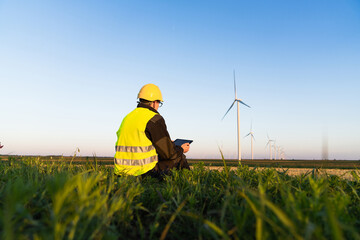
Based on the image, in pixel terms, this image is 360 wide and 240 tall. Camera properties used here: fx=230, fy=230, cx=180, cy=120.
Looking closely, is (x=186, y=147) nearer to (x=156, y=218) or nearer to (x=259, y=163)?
(x=156, y=218)

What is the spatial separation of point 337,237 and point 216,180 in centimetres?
333

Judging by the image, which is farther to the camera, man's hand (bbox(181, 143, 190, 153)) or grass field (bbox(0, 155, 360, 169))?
man's hand (bbox(181, 143, 190, 153))

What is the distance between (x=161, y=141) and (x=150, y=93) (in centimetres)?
163

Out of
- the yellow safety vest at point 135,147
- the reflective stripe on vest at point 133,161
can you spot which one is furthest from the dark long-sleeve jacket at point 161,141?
the reflective stripe on vest at point 133,161

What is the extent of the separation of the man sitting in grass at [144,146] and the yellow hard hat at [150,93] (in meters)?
0.52

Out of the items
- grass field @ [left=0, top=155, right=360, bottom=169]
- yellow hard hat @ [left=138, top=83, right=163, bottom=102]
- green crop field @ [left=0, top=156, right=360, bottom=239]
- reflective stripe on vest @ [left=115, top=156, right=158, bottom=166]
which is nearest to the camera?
green crop field @ [left=0, top=156, right=360, bottom=239]

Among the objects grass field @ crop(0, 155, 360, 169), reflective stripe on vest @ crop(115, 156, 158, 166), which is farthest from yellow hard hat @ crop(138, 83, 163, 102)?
grass field @ crop(0, 155, 360, 169)

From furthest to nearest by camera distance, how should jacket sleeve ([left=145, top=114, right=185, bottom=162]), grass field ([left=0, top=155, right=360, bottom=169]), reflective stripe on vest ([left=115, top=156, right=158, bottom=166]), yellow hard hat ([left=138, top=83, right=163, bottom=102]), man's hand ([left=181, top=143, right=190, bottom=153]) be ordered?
1. man's hand ([left=181, top=143, right=190, bottom=153])
2. yellow hard hat ([left=138, top=83, right=163, bottom=102])
3. grass field ([left=0, top=155, right=360, bottom=169])
4. jacket sleeve ([left=145, top=114, right=185, bottom=162])
5. reflective stripe on vest ([left=115, top=156, right=158, bottom=166])

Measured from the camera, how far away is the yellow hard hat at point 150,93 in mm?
6746

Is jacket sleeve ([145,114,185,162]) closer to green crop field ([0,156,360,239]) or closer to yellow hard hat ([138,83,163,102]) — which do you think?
yellow hard hat ([138,83,163,102])

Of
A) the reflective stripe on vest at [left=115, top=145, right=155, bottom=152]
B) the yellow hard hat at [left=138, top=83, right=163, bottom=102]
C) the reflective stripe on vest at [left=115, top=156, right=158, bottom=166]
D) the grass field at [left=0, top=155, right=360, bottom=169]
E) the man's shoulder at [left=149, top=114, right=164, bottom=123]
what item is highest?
the yellow hard hat at [left=138, top=83, right=163, bottom=102]

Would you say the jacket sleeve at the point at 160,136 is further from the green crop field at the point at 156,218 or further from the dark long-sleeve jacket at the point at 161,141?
the green crop field at the point at 156,218

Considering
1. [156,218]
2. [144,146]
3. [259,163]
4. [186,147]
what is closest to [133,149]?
[144,146]

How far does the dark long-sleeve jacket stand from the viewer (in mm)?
5805
